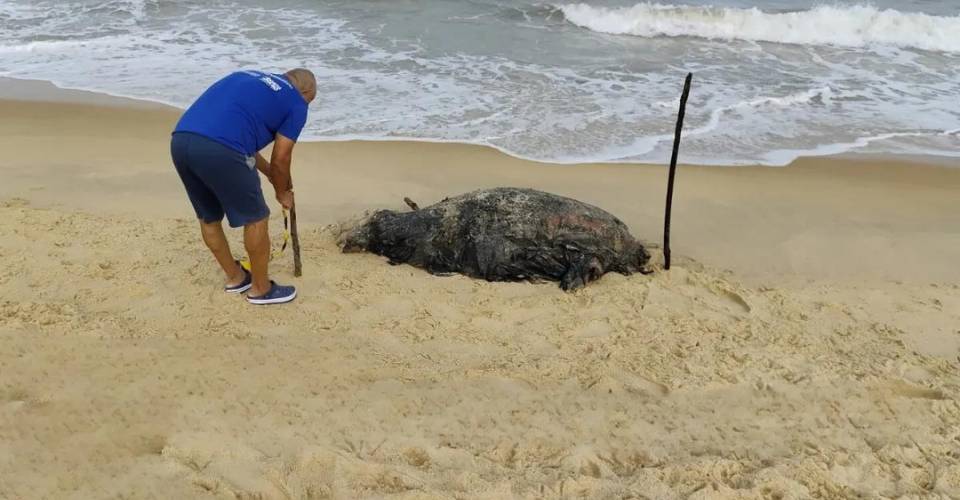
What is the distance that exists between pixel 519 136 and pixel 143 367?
4.39m

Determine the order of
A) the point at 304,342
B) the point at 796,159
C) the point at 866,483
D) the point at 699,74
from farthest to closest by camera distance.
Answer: the point at 699,74
the point at 796,159
the point at 304,342
the point at 866,483

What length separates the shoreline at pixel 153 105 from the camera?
6164 millimetres

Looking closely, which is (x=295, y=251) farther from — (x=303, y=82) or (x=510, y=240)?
(x=510, y=240)

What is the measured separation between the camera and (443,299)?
12.5ft

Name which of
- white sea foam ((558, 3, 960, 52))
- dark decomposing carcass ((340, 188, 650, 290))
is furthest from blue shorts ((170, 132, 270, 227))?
white sea foam ((558, 3, 960, 52))

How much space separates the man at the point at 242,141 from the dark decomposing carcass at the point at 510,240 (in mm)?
978

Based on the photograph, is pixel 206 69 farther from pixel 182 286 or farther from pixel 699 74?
pixel 699 74

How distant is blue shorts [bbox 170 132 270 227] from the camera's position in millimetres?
3086

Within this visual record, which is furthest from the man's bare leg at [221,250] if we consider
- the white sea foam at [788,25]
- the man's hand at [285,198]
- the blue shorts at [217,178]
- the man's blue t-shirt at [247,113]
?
the white sea foam at [788,25]

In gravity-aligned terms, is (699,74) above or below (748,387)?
above

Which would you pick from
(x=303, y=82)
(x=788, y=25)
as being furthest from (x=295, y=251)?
(x=788, y=25)

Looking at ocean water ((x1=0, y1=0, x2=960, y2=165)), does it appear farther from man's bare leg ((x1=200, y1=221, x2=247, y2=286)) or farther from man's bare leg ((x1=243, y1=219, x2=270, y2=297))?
man's bare leg ((x1=243, y1=219, x2=270, y2=297))

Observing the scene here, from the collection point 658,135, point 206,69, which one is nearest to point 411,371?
point 658,135

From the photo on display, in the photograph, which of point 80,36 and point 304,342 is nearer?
point 304,342
